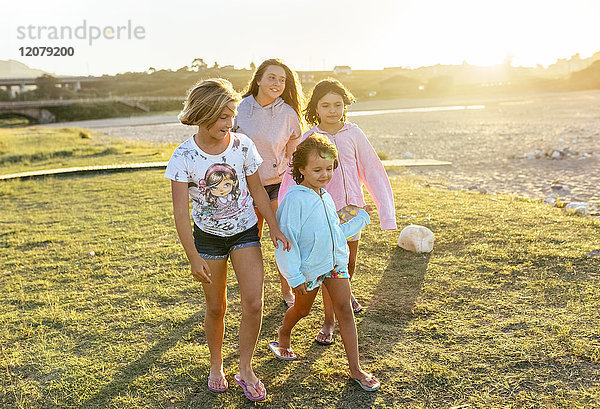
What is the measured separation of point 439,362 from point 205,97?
2.43 m

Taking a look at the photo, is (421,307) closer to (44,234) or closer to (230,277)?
(230,277)

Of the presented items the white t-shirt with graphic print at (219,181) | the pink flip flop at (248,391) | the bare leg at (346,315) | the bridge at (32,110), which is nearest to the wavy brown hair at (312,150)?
the white t-shirt with graphic print at (219,181)

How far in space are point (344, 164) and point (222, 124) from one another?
1189mm

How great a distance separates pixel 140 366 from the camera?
12.5 feet

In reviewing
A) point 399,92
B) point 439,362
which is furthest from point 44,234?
point 399,92

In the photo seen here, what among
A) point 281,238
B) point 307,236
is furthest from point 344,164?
point 281,238

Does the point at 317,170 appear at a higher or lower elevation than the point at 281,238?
higher

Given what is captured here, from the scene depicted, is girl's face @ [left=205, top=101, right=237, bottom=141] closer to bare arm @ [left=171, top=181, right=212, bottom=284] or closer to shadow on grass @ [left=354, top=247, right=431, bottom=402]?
bare arm @ [left=171, top=181, right=212, bottom=284]

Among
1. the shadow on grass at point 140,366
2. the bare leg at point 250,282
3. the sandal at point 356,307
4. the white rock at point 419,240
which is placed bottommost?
the shadow on grass at point 140,366

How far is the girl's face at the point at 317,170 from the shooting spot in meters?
3.22

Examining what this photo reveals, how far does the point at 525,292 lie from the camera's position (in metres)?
4.76

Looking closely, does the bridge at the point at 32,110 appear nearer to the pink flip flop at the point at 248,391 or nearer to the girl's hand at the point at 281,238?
the pink flip flop at the point at 248,391

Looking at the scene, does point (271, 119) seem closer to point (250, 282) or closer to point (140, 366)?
point (250, 282)

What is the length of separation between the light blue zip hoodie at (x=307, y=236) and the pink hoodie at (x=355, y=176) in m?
0.56
